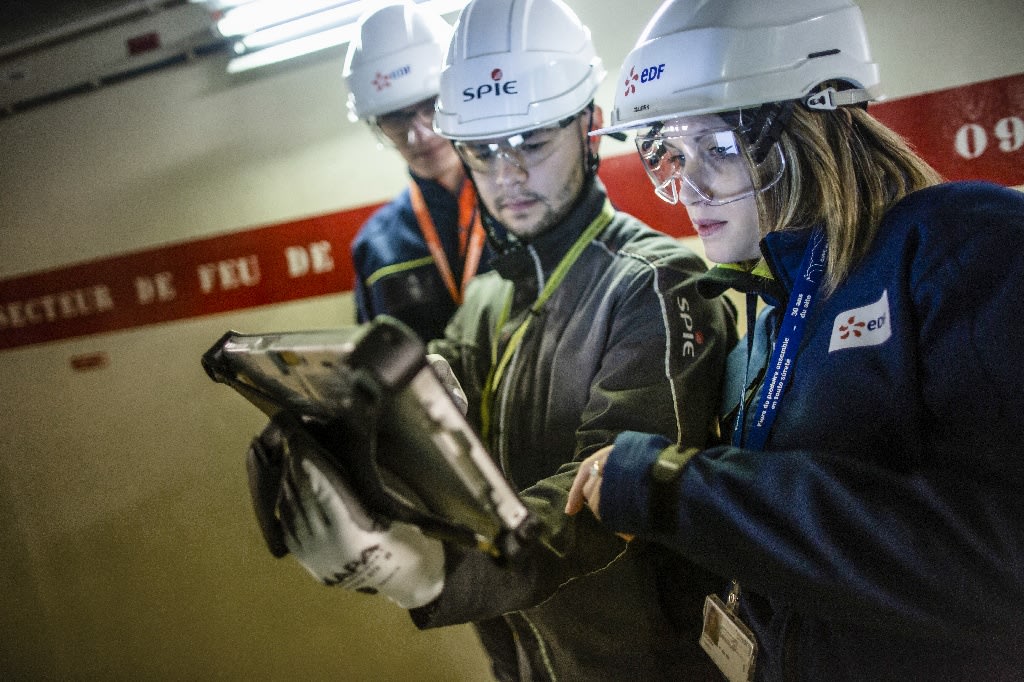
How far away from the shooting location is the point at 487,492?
31.9 inches

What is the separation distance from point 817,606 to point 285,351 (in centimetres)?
80

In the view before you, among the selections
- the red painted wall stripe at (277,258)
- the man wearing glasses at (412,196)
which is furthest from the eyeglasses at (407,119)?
the red painted wall stripe at (277,258)

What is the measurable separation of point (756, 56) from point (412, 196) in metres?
1.29

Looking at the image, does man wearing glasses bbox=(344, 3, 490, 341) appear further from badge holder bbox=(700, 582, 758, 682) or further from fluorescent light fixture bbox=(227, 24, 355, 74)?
badge holder bbox=(700, 582, 758, 682)

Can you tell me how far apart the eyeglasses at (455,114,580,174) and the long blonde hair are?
0.58 m

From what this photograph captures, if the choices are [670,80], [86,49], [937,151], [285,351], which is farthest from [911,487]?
[86,49]

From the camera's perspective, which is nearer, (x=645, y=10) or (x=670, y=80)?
(x=670, y=80)

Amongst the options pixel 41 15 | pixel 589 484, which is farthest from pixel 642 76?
pixel 41 15

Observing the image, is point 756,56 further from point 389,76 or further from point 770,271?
point 389,76

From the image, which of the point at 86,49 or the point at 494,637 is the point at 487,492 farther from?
the point at 86,49

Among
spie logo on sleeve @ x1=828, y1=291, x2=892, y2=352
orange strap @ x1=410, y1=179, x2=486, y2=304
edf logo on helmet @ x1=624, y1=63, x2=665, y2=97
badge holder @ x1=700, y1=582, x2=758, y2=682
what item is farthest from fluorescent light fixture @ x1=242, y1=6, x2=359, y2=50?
badge holder @ x1=700, y1=582, x2=758, y2=682

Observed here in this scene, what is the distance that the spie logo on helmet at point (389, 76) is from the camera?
5.89ft

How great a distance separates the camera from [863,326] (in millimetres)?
918

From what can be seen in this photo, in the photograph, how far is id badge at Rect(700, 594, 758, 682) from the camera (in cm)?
121
